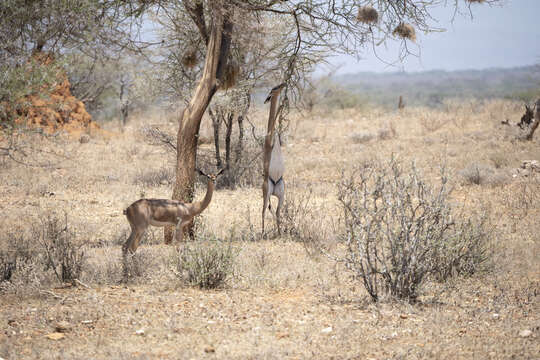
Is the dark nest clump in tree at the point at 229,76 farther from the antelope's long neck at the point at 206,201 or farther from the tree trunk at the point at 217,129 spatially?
the tree trunk at the point at 217,129

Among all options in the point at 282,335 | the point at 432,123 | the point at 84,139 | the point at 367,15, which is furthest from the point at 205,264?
the point at 432,123

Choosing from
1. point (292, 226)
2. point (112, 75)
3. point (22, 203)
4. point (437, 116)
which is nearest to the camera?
point (292, 226)

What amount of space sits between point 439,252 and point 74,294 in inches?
153

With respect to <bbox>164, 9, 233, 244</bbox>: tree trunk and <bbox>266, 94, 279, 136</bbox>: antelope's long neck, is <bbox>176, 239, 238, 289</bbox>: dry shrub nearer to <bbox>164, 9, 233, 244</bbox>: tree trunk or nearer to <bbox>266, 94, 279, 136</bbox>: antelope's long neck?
<bbox>164, 9, 233, 244</bbox>: tree trunk

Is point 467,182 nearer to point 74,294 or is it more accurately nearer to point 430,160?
point 430,160

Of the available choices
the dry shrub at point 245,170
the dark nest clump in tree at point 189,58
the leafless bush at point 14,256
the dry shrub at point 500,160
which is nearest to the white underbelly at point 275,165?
the dark nest clump in tree at point 189,58

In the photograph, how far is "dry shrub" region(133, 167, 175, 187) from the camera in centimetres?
1259

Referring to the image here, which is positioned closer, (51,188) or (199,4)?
(199,4)

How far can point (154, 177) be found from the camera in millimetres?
13031

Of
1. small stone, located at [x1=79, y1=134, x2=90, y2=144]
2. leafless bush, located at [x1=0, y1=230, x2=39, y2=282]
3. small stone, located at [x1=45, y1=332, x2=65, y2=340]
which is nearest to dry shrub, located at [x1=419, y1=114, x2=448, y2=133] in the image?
small stone, located at [x1=79, y1=134, x2=90, y2=144]

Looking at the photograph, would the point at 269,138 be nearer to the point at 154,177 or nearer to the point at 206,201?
the point at 206,201

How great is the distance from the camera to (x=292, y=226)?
26.8 feet

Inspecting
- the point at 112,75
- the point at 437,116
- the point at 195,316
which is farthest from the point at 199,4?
the point at 112,75

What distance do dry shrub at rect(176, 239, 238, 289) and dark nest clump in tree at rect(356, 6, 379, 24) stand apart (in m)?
4.18
